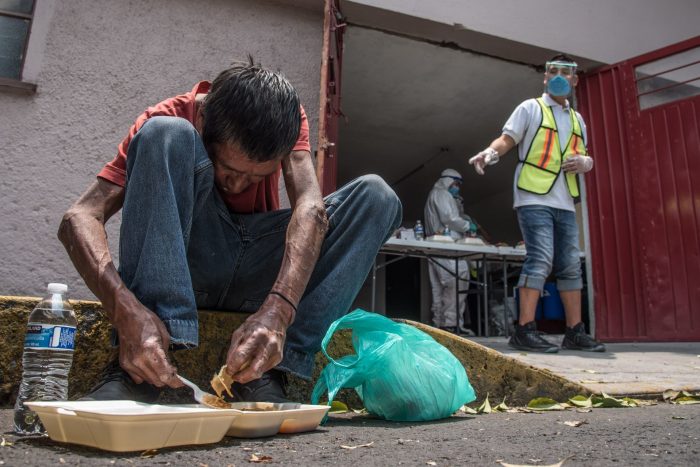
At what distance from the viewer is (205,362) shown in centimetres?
167

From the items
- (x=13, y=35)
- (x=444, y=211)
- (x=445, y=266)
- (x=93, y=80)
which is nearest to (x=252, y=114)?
(x=93, y=80)

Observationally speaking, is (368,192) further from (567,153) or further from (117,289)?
(567,153)

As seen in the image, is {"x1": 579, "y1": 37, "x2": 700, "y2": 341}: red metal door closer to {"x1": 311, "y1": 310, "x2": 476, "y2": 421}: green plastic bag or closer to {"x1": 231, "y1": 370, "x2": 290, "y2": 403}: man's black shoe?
{"x1": 311, "y1": 310, "x2": 476, "y2": 421}: green plastic bag

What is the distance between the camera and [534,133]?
136 inches

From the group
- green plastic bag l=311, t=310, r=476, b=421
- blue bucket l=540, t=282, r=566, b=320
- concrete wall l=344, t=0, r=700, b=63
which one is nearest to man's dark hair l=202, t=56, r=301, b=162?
green plastic bag l=311, t=310, r=476, b=421

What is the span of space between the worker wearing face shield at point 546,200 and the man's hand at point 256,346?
219 cm

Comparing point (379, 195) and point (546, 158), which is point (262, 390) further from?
point (546, 158)

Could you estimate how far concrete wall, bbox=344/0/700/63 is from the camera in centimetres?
434

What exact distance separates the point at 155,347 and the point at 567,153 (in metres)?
3.04

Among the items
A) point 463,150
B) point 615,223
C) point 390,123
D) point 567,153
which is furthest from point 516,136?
point 463,150

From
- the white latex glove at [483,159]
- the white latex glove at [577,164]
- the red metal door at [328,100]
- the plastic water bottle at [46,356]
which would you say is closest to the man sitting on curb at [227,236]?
the plastic water bottle at [46,356]

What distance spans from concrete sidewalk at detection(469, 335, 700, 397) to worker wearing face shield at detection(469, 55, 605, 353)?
0.65 feet

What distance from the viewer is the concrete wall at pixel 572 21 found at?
4340 mm

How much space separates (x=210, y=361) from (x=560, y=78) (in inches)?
116
